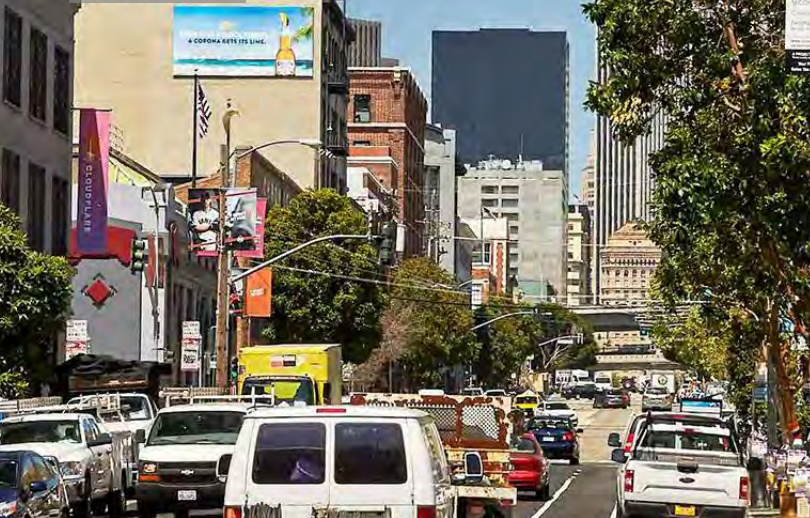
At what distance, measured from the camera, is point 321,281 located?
70938mm

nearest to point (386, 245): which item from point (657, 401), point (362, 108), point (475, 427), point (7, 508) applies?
point (475, 427)

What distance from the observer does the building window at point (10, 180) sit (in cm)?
4447

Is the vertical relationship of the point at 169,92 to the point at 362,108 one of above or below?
below

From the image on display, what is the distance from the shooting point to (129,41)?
88438 millimetres

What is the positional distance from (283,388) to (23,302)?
9.55 metres

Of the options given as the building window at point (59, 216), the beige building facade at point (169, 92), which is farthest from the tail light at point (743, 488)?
the beige building facade at point (169, 92)

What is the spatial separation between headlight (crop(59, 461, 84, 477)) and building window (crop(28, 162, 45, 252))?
19973 mm

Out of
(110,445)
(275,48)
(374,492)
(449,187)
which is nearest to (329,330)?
(275,48)

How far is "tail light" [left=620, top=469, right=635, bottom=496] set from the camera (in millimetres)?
26797

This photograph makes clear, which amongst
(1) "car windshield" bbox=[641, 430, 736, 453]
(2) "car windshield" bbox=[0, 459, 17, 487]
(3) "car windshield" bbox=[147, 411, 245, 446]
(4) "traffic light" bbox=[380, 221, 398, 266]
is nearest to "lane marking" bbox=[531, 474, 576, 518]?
(1) "car windshield" bbox=[641, 430, 736, 453]

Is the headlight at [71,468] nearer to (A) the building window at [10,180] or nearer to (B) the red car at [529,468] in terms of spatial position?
(B) the red car at [529,468]

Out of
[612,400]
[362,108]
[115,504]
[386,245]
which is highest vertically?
[362,108]

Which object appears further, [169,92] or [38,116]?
A: [169,92]

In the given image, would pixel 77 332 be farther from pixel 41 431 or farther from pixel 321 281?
pixel 321 281
